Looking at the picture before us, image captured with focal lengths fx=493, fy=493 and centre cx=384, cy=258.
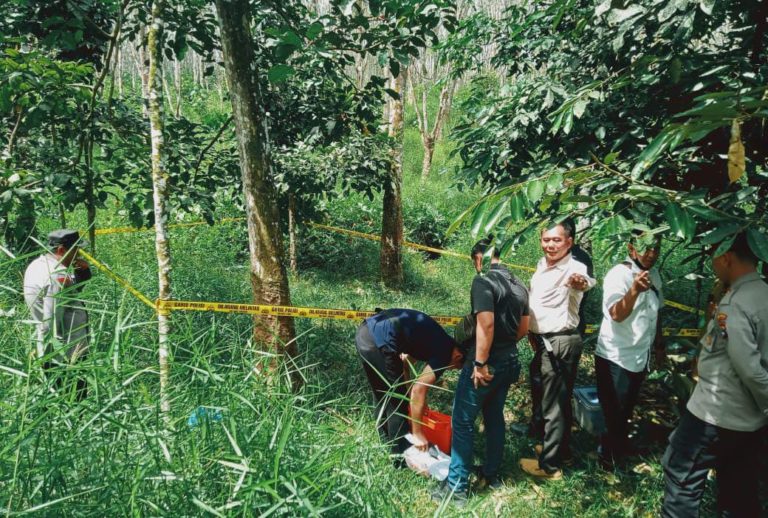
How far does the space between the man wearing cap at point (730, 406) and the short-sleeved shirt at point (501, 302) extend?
3.03 ft

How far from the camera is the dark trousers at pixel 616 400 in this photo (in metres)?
3.09

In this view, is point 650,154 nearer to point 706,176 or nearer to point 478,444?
point 706,176

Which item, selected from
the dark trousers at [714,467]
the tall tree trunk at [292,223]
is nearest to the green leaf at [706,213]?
the dark trousers at [714,467]

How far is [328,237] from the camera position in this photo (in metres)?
7.86

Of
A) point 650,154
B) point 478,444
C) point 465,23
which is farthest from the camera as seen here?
point 465,23

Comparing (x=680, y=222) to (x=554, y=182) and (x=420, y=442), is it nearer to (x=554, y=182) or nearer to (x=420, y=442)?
(x=554, y=182)

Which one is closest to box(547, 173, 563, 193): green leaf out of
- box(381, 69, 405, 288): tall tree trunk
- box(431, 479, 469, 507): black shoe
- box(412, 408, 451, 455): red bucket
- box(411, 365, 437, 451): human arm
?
box(411, 365, 437, 451): human arm

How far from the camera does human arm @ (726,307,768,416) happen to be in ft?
6.73

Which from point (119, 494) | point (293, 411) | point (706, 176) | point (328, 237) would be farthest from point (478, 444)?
point (328, 237)

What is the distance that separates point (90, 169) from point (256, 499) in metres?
3.15

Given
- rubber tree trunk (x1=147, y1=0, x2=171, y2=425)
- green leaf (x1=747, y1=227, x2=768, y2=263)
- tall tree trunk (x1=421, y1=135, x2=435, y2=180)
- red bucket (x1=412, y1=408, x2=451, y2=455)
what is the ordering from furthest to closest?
tall tree trunk (x1=421, y1=135, x2=435, y2=180) → red bucket (x1=412, y1=408, x2=451, y2=455) → rubber tree trunk (x1=147, y1=0, x2=171, y2=425) → green leaf (x1=747, y1=227, x2=768, y2=263)

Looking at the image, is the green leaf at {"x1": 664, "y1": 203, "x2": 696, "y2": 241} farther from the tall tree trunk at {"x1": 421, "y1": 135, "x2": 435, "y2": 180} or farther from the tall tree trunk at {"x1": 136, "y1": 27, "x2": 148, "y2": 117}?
the tall tree trunk at {"x1": 421, "y1": 135, "x2": 435, "y2": 180}

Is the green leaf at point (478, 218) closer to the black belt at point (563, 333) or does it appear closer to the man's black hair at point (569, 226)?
the man's black hair at point (569, 226)

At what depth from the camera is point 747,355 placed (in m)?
2.06
